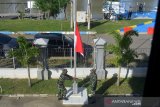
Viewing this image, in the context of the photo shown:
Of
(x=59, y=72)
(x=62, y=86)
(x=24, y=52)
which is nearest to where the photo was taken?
(x=62, y=86)

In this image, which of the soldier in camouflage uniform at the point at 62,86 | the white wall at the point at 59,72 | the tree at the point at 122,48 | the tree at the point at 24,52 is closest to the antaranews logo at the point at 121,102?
the soldier in camouflage uniform at the point at 62,86

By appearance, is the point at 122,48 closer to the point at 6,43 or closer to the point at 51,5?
the point at 6,43

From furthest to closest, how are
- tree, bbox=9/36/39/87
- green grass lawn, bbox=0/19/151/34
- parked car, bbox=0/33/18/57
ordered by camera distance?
green grass lawn, bbox=0/19/151/34, parked car, bbox=0/33/18/57, tree, bbox=9/36/39/87

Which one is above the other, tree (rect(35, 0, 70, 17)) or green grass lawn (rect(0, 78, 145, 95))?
tree (rect(35, 0, 70, 17))

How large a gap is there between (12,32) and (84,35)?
570cm

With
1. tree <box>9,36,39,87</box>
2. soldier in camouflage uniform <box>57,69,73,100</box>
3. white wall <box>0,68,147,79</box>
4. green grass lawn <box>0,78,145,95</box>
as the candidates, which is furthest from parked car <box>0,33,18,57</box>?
soldier in camouflage uniform <box>57,69,73,100</box>

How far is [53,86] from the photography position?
49.9ft

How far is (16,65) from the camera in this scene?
16.3 m

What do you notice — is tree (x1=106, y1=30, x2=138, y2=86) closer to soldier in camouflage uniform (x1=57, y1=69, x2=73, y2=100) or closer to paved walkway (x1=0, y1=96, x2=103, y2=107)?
paved walkway (x1=0, y1=96, x2=103, y2=107)

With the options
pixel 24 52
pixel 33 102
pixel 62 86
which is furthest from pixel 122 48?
pixel 33 102

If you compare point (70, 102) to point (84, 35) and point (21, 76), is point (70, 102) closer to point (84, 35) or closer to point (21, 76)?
point (21, 76)

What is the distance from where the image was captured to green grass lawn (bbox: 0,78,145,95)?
14.7 metres

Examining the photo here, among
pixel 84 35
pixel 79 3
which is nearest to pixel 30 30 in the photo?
pixel 84 35

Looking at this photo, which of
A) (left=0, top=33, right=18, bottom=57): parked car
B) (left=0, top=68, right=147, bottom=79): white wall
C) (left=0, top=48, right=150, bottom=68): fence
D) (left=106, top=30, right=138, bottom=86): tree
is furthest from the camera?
(left=0, top=33, right=18, bottom=57): parked car
